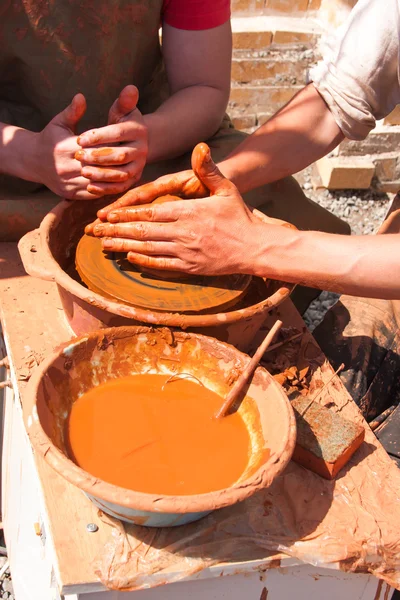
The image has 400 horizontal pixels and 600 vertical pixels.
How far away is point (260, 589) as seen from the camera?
1.48 metres

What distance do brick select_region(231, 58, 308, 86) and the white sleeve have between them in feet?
7.07

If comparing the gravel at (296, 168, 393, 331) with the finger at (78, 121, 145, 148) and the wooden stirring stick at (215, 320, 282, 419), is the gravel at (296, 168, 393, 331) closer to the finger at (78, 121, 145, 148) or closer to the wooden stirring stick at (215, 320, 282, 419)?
the finger at (78, 121, 145, 148)

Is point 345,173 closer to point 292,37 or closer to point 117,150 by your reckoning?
point 292,37

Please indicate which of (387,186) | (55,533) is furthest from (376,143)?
(55,533)

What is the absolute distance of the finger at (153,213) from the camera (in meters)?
1.61

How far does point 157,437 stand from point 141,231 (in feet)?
1.77

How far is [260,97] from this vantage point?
4230 mm

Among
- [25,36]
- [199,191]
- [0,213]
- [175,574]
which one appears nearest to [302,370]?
[199,191]

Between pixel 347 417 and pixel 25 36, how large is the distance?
1.52 m

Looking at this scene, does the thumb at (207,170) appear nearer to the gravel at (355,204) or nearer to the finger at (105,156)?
the finger at (105,156)

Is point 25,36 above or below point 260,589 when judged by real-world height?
above

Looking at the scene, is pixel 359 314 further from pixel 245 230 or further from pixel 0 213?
pixel 0 213

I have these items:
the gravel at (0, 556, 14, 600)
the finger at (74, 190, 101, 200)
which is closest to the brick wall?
the finger at (74, 190, 101, 200)

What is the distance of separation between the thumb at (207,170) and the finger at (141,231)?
165 mm
